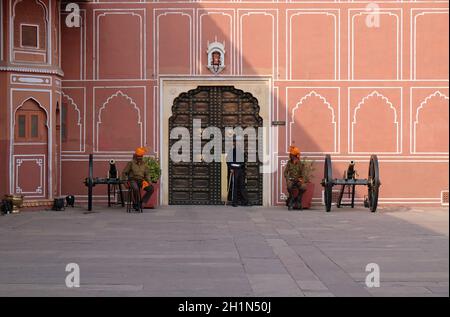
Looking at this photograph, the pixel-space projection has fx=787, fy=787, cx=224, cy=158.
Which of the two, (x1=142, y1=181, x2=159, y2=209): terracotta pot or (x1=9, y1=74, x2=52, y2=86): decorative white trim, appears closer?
(x1=9, y1=74, x2=52, y2=86): decorative white trim

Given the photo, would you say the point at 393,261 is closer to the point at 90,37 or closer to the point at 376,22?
the point at 376,22

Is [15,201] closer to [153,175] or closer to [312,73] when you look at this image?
[153,175]

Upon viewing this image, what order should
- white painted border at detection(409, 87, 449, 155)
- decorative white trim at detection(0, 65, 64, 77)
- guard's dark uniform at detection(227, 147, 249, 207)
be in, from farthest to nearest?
1. white painted border at detection(409, 87, 449, 155)
2. guard's dark uniform at detection(227, 147, 249, 207)
3. decorative white trim at detection(0, 65, 64, 77)

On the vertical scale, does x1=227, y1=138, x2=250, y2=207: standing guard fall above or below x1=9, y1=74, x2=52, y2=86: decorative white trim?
below

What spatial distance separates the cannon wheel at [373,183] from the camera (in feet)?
54.3

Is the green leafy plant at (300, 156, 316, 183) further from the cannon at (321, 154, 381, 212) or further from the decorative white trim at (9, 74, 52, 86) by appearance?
the decorative white trim at (9, 74, 52, 86)

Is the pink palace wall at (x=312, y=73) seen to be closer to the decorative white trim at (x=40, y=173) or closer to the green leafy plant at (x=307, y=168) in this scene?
the green leafy plant at (x=307, y=168)

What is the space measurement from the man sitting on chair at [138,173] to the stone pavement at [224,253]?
0.63m

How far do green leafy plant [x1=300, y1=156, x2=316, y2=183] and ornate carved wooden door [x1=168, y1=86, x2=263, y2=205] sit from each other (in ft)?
3.89

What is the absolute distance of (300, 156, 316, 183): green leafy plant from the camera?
57.4ft

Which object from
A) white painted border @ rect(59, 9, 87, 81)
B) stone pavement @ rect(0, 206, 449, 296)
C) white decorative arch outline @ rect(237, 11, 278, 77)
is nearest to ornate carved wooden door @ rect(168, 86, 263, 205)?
white decorative arch outline @ rect(237, 11, 278, 77)

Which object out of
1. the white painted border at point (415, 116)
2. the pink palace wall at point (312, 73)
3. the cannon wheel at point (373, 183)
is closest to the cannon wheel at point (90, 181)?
the pink palace wall at point (312, 73)

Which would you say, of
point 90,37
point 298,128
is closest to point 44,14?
point 90,37

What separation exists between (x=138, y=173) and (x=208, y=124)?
8.36 feet
